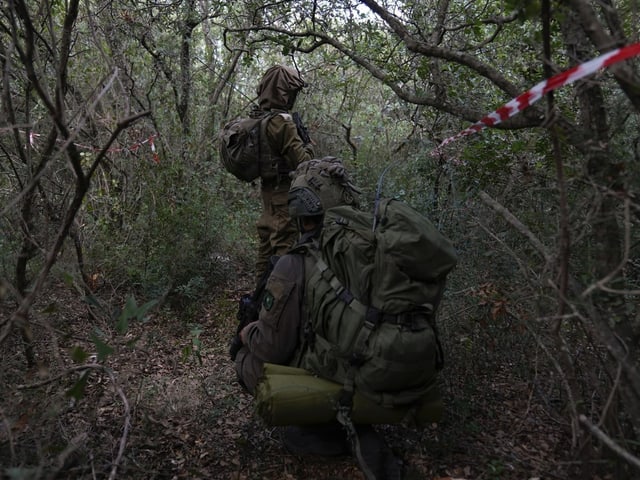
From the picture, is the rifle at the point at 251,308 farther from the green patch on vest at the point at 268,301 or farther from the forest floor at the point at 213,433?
the forest floor at the point at 213,433

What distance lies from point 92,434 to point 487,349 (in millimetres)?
2389

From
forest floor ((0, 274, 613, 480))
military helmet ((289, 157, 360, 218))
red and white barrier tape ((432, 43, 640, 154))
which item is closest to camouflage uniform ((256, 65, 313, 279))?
military helmet ((289, 157, 360, 218))

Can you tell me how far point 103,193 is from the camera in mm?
6012

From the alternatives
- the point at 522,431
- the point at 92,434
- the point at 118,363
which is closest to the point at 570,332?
the point at 522,431

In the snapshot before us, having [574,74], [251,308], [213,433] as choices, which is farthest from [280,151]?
[574,74]

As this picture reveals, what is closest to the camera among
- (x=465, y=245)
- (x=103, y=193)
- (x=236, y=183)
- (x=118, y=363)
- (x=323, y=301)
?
(x=323, y=301)

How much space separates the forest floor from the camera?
246cm

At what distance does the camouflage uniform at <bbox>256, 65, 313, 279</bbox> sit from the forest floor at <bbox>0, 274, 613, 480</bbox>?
134 centimetres

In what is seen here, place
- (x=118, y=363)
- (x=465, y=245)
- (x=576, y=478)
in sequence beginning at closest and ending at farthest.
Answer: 1. (x=576, y=478)
2. (x=465, y=245)
3. (x=118, y=363)

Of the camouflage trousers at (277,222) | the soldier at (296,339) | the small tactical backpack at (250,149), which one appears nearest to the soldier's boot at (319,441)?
the soldier at (296,339)

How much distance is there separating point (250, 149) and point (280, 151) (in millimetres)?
249

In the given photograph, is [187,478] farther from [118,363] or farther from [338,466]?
[118,363]

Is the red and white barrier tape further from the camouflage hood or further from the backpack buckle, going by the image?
the camouflage hood

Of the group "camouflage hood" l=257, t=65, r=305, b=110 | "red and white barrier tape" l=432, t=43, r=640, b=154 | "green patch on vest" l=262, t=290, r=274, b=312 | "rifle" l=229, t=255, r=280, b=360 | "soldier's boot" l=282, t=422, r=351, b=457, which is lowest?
"soldier's boot" l=282, t=422, r=351, b=457
